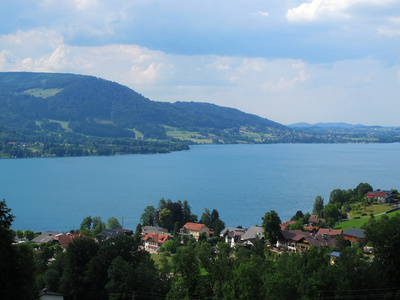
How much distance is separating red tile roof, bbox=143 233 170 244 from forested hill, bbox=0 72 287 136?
11187 centimetres

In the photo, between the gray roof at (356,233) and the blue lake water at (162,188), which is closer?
the gray roof at (356,233)

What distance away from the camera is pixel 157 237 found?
22703 millimetres

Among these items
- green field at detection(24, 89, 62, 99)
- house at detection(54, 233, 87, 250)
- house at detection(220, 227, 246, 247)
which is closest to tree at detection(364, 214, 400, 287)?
house at detection(220, 227, 246, 247)

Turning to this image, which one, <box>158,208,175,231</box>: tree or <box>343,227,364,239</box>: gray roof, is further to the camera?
<box>158,208,175,231</box>: tree

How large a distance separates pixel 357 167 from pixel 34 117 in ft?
378

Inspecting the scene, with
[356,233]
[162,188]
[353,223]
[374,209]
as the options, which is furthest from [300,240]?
[162,188]

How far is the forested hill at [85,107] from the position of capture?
141m

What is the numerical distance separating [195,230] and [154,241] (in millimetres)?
3105

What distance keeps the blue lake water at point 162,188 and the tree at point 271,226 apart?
9612 millimetres

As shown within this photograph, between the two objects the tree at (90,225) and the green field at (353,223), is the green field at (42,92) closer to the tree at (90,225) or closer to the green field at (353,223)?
the tree at (90,225)

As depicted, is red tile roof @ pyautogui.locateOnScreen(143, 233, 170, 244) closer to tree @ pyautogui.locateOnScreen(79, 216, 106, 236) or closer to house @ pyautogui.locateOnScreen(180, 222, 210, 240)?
house @ pyautogui.locateOnScreen(180, 222, 210, 240)

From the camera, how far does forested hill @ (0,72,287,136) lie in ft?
463

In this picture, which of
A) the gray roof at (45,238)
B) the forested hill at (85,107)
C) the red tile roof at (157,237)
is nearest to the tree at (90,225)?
the gray roof at (45,238)

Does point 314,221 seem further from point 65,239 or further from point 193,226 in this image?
point 65,239
